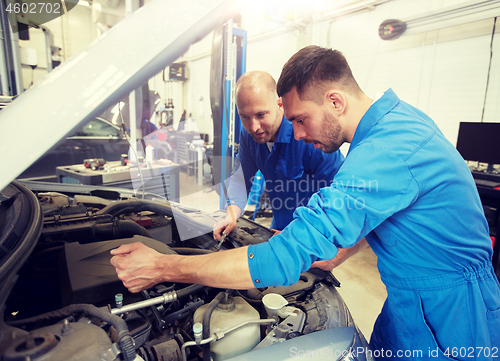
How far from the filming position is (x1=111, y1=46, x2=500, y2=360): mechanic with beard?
28.8 inches

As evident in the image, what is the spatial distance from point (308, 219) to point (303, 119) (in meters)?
0.38

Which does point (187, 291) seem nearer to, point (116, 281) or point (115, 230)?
point (116, 281)

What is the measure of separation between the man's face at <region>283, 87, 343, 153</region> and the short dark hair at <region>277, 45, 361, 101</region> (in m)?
0.03

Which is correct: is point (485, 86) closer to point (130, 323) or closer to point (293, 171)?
point (293, 171)

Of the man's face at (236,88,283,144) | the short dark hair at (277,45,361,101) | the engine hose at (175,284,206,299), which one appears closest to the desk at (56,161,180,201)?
the man's face at (236,88,283,144)

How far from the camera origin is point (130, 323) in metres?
0.84

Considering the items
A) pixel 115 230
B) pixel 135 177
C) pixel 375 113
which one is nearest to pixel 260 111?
pixel 375 113

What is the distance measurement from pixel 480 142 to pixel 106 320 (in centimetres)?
372

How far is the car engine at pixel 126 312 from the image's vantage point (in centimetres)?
65

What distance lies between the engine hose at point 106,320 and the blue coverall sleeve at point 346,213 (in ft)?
1.10

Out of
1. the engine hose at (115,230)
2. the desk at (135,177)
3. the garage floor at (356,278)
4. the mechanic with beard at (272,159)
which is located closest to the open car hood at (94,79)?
the engine hose at (115,230)

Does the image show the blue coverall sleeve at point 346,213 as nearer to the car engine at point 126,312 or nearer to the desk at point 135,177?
the car engine at point 126,312

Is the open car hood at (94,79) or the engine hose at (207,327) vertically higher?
the open car hood at (94,79)

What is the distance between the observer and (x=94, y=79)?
0.48 meters
